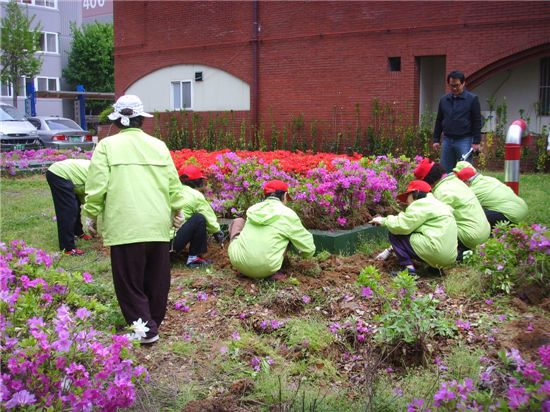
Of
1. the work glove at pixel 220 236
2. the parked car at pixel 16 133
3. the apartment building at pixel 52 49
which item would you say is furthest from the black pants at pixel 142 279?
the apartment building at pixel 52 49

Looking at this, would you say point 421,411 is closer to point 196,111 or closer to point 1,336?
point 1,336

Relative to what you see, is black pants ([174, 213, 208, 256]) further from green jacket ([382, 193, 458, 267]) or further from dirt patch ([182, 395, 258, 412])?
dirt patch ([182, 395, 258, 412])

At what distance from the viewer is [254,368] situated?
444cm

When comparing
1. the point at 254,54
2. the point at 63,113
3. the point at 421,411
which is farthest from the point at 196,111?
the point at 63,113

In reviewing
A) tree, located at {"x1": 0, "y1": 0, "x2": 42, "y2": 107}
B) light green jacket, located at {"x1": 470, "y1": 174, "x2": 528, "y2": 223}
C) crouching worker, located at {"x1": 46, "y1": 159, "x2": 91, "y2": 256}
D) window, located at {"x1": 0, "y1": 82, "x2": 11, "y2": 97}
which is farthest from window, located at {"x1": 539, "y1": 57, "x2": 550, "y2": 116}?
window, located at {"x1": 0, "y1": 82, "x2": 11, "y2": 97}

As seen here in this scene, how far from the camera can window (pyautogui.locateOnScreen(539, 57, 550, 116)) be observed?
1630 cm

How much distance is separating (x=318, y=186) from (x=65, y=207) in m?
3.03

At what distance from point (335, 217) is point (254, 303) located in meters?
2.29

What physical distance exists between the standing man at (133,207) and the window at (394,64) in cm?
1367

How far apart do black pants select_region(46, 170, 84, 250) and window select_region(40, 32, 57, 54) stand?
40114 mm

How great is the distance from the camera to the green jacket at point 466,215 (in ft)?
22.8

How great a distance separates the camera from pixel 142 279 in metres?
4.95

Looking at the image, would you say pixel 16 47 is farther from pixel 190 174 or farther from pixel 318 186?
pixel 318 186

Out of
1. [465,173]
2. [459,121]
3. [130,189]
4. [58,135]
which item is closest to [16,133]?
[58,135]
